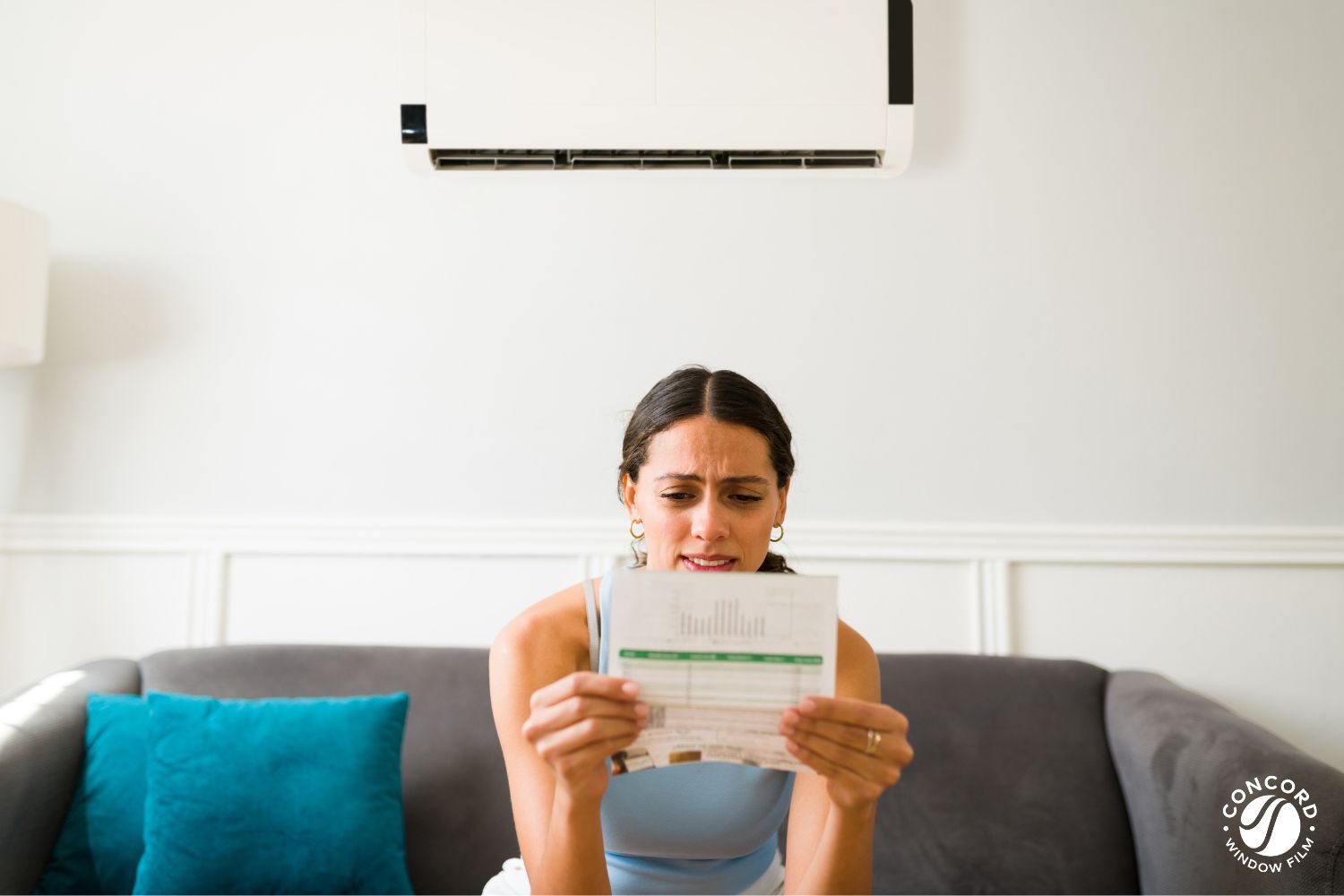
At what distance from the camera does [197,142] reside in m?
2.51

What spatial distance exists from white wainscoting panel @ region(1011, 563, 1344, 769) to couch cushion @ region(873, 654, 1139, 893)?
0.89 ft

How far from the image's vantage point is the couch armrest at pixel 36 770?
1731 mm

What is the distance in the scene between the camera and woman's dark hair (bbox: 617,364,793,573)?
1.39m

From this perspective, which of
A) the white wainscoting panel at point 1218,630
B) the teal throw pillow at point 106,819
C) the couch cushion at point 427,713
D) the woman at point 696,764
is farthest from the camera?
the white wainscoting panel at point 1218,630

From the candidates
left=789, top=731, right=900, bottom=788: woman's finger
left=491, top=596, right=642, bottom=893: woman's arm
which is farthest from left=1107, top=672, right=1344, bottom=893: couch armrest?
left=491, top=596, right=642, bottom=893: woman's arm

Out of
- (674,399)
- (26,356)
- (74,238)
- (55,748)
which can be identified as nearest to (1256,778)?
→ (674,399)

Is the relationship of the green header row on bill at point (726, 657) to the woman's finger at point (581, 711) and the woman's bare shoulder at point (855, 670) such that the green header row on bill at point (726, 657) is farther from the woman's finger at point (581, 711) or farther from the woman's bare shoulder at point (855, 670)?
the woman's bare shoulder at point (855, 670)

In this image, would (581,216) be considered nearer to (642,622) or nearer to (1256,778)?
(642,622)

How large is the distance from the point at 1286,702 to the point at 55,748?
252cm

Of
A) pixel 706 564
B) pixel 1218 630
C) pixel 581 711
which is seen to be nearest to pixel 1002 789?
pixel 1218 630

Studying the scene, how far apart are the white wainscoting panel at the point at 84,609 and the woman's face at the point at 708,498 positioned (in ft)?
5.10

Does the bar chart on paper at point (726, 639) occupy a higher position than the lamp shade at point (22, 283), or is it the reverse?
the lamp shade at point (22, 283)

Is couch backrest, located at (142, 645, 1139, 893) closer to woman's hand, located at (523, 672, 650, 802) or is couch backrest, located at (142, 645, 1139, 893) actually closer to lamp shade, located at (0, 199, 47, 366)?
lamp shade, located at (0, 199, 47, 366)

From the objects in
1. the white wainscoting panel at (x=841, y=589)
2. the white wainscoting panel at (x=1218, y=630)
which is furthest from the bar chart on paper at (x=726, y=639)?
the white wainscoting panel at (x=1218, y=630)
